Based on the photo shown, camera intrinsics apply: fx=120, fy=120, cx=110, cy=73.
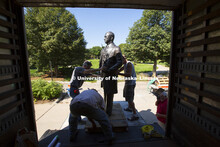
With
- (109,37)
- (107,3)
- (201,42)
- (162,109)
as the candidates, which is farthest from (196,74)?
(109,37)

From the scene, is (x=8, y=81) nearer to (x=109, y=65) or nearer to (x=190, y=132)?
(x=109, y=65)

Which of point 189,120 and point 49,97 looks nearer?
point 189,120

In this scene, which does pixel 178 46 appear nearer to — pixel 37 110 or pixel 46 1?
pixel 46 1

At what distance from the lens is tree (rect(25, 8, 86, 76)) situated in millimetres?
14219

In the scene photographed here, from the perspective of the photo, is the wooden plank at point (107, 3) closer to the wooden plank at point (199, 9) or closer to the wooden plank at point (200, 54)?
the wooden plank at point (199, 9)

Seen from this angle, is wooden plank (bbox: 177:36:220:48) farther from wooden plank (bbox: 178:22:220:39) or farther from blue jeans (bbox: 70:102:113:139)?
blue jeans (bbox: 70:102:113:139)

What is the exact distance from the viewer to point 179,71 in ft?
→ 8.82

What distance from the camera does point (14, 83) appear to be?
247 centimetres

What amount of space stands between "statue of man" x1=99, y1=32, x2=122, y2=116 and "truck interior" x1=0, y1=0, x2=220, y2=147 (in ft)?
3.84

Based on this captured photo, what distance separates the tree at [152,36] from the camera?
14.1 m

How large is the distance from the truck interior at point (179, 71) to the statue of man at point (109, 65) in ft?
3.84

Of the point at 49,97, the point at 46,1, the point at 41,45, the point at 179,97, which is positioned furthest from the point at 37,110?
the point at 41,45

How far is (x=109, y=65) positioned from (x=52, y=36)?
1324cm

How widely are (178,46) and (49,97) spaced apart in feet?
23.2
